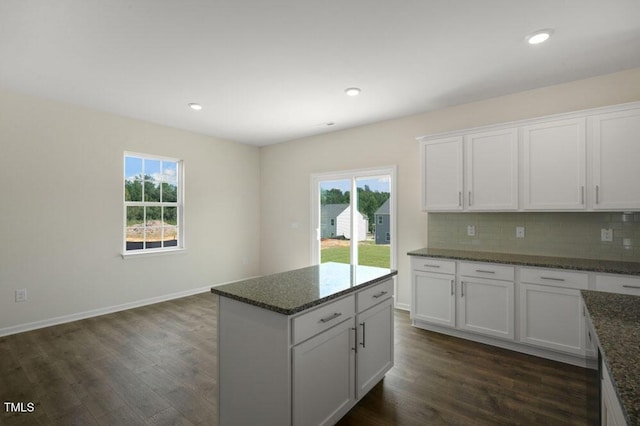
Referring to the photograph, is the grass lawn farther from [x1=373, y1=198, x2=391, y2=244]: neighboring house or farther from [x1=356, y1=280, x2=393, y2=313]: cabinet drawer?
[x1=356, y1=280, x2=393, y2=313]: cabinet drawer

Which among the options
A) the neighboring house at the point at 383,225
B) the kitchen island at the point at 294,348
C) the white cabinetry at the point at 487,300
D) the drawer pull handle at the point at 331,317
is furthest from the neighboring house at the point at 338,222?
the drawer pull handle at the point at 331,317

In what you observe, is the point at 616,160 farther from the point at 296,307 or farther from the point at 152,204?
the point at 152,204

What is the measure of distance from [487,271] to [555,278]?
541 millimetres

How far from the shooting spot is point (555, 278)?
109 inches

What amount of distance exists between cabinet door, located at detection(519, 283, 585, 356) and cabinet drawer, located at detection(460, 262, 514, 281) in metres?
0.16

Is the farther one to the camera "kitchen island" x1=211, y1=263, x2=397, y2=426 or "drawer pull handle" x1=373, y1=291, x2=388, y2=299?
"drawer pull handle" x1=373, y1=291, x2=388, y2=299

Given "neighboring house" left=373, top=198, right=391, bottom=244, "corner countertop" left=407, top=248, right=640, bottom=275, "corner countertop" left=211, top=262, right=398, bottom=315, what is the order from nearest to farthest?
"corner countertop" left=211, top=262, right=398, bottom=315 → "corner countertop" left=407, top=248, right=640, bottom=275 → "neighboring house" left=373, top=198, right=391, bottom=244

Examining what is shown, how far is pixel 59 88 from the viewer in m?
A: 3.34

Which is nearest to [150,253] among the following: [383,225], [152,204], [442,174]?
[152,204]

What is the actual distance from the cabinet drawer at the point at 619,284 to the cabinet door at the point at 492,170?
3.05 feet

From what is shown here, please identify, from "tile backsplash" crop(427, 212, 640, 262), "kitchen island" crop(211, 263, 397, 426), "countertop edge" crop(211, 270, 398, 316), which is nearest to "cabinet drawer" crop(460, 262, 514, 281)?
"tile backsplash" crop(427, 212, 640, 262)

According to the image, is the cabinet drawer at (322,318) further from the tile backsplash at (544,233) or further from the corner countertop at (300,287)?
the tile backsplash at (544,233)

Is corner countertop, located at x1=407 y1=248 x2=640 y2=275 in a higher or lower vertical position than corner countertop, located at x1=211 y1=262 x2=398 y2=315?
higher

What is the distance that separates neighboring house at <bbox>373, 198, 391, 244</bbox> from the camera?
452cm
